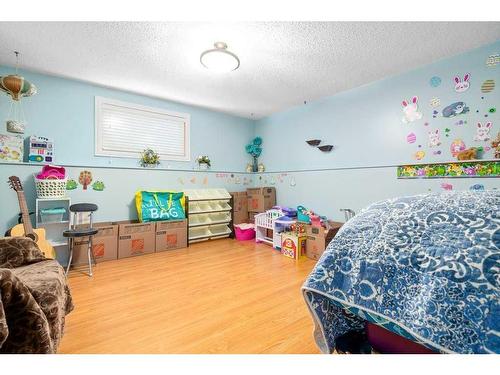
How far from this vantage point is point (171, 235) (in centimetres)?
345

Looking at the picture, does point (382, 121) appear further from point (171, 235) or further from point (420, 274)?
point (171, 235)

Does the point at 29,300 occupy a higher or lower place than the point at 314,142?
lower

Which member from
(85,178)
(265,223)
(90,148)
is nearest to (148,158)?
(90,148)

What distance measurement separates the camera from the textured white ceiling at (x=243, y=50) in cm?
193

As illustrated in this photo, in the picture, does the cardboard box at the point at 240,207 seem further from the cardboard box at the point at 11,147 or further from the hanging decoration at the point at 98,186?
the cardboard box at the point at 11,147

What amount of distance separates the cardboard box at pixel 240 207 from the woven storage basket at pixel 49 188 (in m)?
2.51

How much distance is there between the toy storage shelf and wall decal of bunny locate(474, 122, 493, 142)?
10.9ft

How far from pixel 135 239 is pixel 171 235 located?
1.63 feet

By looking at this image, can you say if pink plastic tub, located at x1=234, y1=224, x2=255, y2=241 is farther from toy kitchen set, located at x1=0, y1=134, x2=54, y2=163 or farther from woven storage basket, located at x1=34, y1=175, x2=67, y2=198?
toy kitchen set, located at x1=0, y1=134, x2=54, y2=163

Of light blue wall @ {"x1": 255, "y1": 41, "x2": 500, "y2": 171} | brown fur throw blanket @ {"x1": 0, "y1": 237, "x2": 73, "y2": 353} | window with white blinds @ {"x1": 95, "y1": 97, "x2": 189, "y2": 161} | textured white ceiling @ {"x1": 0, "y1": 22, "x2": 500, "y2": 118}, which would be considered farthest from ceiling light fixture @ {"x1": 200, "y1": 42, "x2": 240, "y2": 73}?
brown fur throw blanket @ {"x1": 0, "y1": 237, "x2": 73, "y2": 353}

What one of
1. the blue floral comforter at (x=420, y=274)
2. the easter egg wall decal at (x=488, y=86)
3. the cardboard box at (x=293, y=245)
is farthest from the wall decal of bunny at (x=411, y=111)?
the blue floral comforter at (x=420, y=274)

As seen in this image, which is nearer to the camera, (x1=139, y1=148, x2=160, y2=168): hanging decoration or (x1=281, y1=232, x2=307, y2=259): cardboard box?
(x1=281, y1=232, x2=307, y2=259): cardboard box

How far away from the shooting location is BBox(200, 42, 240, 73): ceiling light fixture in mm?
2156
